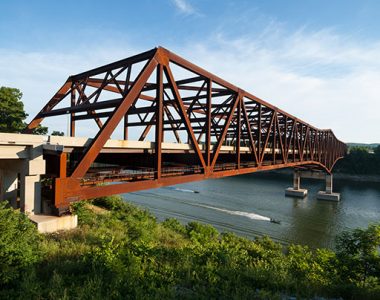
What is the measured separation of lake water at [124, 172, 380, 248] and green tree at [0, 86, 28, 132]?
856 inches

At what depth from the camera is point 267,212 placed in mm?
41781

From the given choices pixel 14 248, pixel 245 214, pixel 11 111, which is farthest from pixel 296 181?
pixel 14 248

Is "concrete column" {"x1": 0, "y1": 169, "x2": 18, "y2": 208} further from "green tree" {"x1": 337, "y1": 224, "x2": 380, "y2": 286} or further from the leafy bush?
"green tree" {"x1": 337, "y1": 224, "x2": 380, "y2": 286}

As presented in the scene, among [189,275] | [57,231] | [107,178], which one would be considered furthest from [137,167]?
[189,275]

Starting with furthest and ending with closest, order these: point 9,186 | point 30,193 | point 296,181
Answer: point 296,181 < point 9,186 < point 30,193

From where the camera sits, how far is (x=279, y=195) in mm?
60500

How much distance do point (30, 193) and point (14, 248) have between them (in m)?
3.99

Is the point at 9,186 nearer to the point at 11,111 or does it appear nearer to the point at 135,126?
the point at 135,126

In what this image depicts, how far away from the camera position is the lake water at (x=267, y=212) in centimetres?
3272

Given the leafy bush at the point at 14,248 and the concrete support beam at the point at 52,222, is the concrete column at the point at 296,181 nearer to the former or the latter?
the concrete support beam at the point at 52,222

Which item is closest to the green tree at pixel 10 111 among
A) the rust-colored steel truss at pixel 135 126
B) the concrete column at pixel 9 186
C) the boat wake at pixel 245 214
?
the rust-colored steel truss at pixel 135 126

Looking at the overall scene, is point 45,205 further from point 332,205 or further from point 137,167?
point 332,205

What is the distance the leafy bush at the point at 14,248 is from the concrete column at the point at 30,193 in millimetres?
2455

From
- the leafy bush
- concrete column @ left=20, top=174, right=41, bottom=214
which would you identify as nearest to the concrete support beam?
concrete column @ left=20, top=174, right=41, bottom=214
